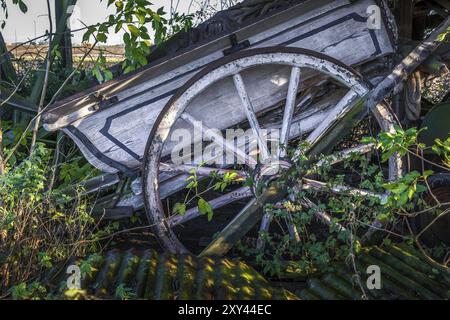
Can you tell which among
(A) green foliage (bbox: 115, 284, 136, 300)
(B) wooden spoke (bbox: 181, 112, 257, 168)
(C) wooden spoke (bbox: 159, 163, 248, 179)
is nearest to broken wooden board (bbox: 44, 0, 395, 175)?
(B) wooden spoke (bbox: 181, 112, 257, 168)

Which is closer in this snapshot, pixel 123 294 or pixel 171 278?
pixel 123 294

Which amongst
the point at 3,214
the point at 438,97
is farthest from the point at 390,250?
the point at 438,97

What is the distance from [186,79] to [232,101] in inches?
14.8

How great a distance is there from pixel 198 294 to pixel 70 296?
30.5 inches

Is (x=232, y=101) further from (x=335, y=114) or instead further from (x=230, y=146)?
(x=335, y=114)

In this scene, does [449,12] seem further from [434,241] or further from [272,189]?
[272,189]

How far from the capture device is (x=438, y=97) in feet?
21.6

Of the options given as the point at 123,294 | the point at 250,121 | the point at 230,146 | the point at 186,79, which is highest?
the point at 186,79

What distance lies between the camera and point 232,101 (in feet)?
14.4

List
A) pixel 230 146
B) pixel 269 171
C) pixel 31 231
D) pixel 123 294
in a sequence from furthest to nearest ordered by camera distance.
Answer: pixel 230 146 < pixel 269 171 < pixel 31 231 < pixel 123 294

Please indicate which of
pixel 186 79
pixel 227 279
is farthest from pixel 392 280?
pixel 186 79

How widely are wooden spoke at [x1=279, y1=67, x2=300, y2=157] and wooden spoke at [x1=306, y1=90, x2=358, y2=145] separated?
17 cm

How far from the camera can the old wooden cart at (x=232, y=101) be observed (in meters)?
4.07
